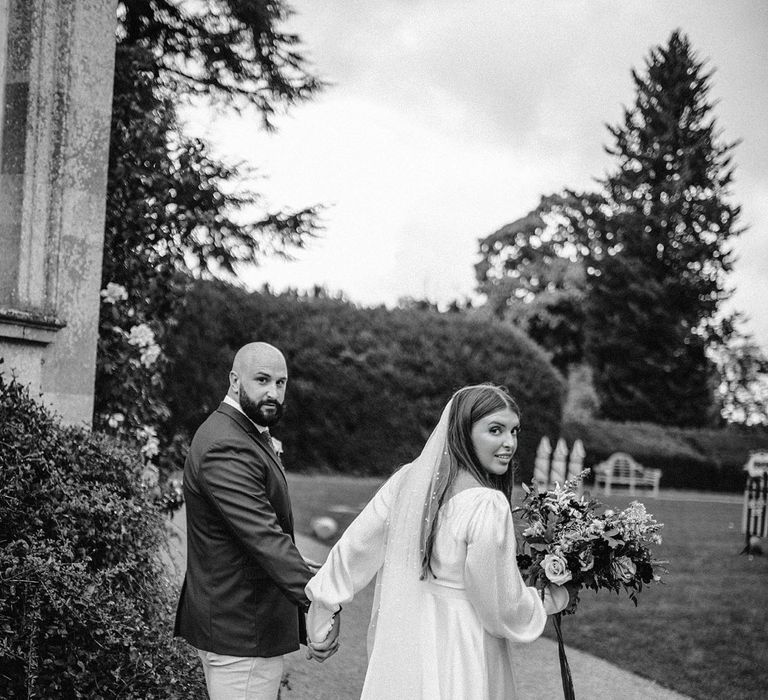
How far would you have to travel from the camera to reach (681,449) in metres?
28.4

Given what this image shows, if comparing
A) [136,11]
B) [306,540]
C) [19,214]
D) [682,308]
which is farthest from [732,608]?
[682,308]

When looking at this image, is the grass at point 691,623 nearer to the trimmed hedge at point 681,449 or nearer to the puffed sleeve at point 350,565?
the puffed sleeve at point 350,565

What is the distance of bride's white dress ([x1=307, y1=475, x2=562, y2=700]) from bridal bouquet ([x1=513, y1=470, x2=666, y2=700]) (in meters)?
0.22

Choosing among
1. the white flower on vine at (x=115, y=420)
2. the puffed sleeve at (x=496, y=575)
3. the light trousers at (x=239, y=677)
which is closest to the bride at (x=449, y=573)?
the puffed sleeve at (x=496, y=575)

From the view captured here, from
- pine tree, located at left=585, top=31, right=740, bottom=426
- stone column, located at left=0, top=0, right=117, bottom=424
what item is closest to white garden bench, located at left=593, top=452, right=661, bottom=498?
pine tree, located at left=585, top=31, right=740, bottom=426

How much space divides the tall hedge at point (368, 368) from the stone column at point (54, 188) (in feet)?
31.8

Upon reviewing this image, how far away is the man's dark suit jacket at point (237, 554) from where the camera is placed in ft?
10.6

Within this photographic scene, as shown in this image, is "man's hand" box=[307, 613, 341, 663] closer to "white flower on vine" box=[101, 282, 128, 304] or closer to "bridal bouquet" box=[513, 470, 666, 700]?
"bridal bouquet" box=[513, 470, 666, 700]

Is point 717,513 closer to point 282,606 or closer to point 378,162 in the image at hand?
point 378,162

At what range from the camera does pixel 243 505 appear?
3.25 meters

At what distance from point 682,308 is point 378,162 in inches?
877

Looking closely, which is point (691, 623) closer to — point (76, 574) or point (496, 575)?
point (496, 575)

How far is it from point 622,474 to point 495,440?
22684 mm

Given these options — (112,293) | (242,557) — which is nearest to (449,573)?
(242,557)
